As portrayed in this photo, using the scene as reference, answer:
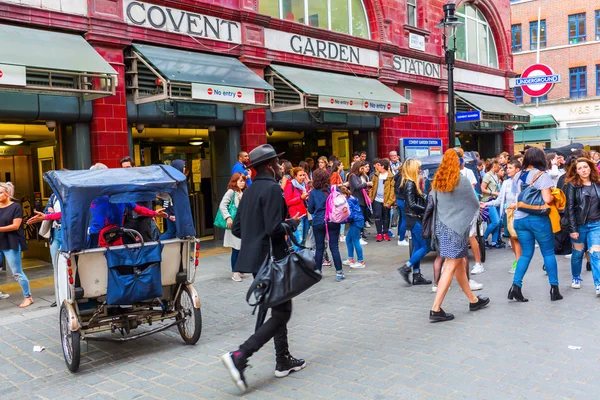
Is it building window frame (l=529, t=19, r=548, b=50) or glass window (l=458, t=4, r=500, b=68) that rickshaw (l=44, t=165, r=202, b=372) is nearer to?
glass window (l=458, t=4, r=500, b=68)

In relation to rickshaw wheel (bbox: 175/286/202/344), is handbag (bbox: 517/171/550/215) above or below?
above

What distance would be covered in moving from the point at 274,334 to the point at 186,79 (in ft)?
23.0

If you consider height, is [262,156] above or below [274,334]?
above

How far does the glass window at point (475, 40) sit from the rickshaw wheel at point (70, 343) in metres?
18.5

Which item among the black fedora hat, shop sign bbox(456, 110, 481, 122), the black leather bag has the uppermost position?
shop sign bbox(456, 110, 481, 122)

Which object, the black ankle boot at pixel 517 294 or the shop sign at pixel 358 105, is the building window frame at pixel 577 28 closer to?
the shop sign at pixel 358 105

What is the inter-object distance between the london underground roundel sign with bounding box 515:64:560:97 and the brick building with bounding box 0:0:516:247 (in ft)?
5.51

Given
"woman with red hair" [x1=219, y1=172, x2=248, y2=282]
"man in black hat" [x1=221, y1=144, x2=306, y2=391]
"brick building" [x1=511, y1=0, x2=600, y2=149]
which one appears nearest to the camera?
"man in black hat" [x1=221, y1=144, x2=306, y2=391]

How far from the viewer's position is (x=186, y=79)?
10633 mm

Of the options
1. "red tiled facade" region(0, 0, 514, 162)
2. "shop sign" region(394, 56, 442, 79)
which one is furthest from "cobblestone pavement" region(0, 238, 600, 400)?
"shop sign" region(394, 56, 442, 79)

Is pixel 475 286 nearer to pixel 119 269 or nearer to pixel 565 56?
pixel 119 269

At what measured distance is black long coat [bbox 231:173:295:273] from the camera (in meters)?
4.77

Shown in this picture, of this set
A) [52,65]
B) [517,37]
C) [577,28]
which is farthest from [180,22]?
[517,37]

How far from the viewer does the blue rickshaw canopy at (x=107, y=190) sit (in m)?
5.15
